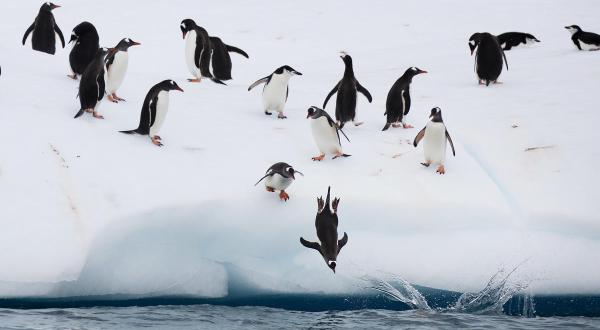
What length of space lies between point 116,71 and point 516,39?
5005mm

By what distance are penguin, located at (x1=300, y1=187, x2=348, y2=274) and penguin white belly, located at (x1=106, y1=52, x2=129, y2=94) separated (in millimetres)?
2528

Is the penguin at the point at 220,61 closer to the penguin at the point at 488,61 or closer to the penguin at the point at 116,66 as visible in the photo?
the penguin at the point at 116,66

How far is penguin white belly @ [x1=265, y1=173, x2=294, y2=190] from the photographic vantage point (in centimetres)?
647

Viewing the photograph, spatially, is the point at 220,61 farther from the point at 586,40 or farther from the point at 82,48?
the point at 586,40

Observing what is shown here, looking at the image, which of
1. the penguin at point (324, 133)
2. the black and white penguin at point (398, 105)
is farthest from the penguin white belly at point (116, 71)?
the black and white penguin at point (398, 105)

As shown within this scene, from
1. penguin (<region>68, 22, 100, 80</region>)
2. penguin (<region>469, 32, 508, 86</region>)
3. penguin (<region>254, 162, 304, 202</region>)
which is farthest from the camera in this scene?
penguin (<region>469, 32, 508, 86</region>)

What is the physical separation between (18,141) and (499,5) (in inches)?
330

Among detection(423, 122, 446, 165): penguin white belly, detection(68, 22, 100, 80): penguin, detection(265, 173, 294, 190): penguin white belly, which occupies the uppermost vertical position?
detection(68, 22, 100, 80): penguin

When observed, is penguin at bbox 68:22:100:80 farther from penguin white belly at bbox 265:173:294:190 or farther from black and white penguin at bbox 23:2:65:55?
penguin white belly at bbox 265:173:294:190

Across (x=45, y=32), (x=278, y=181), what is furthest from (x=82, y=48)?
(x=278, y=181)

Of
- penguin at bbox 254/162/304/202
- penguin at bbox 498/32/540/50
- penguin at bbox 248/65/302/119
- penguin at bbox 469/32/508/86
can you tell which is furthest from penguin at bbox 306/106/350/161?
penguin at bbox 498/32/540/50

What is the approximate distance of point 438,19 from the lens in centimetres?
1280

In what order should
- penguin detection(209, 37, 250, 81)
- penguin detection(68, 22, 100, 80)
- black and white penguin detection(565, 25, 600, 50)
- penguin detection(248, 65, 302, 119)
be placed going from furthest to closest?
black and white penguin detection(565, 25, 600, 50)
penguin detection(209, 37, 250, 81)
penguin detection(68, 22, 100, 80)
penguin detection(248, 65, 302, 119)

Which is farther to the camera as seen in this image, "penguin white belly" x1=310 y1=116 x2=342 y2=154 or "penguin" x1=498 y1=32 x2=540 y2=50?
"penguin" x1=498 y1=32 x2=540 y2=50
